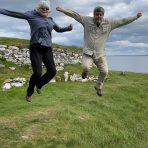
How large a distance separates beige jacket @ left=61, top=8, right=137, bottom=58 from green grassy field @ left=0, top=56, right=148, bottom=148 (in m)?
4.08

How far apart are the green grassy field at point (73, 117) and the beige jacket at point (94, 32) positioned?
408 cm

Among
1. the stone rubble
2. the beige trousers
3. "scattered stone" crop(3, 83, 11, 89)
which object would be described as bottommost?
"scattered stone" crop(3, 83, 11, 89)

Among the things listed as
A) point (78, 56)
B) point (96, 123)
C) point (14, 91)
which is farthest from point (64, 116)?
point (78, 56)

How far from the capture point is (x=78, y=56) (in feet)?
120

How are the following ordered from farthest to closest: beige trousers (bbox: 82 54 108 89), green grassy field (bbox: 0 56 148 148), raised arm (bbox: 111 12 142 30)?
green grassy field (bbox: 0 56 148 148), raised arm (bbox: 111 12 142 30), beige trousers (bbox: 82 54 108 89)

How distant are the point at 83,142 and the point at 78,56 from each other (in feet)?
58.8

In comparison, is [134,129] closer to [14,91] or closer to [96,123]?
[96,123]

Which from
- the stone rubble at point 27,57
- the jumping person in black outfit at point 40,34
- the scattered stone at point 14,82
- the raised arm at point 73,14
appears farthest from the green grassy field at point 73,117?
the raised arm at point 73,14

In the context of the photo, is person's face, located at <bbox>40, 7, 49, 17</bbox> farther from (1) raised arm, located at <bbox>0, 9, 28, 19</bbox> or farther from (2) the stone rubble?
(2) the stone rubble

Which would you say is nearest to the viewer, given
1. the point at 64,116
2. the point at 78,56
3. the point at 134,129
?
the point at 64,116

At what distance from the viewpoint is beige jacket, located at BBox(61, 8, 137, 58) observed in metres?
16.5

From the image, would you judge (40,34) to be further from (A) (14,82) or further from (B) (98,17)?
(A) (14,82)

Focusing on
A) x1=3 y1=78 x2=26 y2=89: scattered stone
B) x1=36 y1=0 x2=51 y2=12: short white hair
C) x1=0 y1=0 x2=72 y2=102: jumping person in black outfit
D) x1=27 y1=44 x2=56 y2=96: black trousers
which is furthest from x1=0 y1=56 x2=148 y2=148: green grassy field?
x1=36 y1=0 x2=51 y2=12: short white hair

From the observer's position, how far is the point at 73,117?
21.5m
